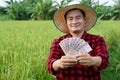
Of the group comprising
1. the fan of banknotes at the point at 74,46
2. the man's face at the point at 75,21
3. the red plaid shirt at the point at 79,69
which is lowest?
the red plaid shirt at the point at 79,69

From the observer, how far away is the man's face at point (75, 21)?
2109 millimetres

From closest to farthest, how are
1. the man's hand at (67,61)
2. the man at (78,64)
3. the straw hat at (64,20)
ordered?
the man's hand at (67,61)
the man at (78,64)
the straw hat at (64,20)

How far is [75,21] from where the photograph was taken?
210cm

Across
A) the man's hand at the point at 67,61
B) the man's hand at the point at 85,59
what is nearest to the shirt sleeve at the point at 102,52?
the man's hand at the point at 85,59

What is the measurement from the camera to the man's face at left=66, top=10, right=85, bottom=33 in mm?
2109

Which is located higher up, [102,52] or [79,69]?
[102,52]

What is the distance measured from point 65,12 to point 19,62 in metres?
0.63

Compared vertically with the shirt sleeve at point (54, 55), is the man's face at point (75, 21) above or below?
above

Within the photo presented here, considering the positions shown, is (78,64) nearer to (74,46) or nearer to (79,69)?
(79,69)

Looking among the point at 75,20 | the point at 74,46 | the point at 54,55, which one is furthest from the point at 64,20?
the point at 74,46

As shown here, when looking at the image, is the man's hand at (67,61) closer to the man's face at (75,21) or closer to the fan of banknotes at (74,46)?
the fan of banknotes at (74,46)

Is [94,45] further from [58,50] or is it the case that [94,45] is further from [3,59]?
[3,59]

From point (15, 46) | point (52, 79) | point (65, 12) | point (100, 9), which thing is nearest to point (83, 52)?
point (65, 12)

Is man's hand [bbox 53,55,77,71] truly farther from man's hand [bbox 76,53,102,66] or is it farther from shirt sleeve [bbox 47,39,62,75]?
shirt sleeve [bbox 47,39,62,75]
